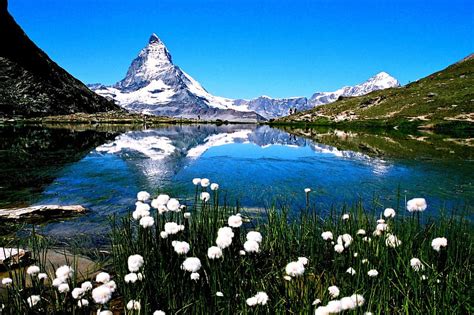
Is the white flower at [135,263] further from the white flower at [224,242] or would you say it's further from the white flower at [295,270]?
the white flower at [295,270]

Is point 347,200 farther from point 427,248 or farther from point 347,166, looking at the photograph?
point 347,166

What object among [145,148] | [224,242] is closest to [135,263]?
[224,242]

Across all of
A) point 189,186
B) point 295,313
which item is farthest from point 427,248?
point 189,186

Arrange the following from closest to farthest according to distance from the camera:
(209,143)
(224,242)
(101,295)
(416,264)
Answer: (101,295) < (224,242) < (416,264) < (209,143)

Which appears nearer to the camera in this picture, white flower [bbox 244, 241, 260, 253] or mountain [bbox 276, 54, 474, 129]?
white flower [bbox 244, 241, 260, 253]

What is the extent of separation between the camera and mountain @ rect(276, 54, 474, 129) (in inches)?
3984

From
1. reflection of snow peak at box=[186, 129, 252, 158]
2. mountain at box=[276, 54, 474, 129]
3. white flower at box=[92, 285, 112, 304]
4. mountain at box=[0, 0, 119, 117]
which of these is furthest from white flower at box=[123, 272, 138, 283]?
mountain at box=[0, 0, 119, 117]

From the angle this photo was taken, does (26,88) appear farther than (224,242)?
Yes

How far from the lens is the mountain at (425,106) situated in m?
101

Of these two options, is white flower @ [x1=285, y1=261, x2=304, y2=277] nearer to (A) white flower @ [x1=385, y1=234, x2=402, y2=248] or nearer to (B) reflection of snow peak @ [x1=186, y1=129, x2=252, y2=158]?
(A) white flower @ [x1=385, y1=234, x2=402, y2=248]

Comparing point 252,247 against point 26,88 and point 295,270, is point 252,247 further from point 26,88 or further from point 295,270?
point 26,88

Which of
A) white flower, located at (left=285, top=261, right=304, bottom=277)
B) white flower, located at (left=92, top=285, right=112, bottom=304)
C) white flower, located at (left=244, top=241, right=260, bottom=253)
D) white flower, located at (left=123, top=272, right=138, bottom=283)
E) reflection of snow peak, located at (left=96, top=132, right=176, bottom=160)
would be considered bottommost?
reflection of snow peak, located at (left=96, top=132, right=176, bottom=160)

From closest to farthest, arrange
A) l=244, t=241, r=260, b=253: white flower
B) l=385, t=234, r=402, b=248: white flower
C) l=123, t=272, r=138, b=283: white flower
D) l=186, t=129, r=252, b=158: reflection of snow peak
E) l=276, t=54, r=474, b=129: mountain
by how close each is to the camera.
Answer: l=123, t=272, r=138, b=283: white flower
l=244, t=241, r=260, b=253: white flower
l=385, t=234, r=402, b=248: white flower
l=186, t=129, r=252, b=158: reflection of snow peak
l=276, t=54, r=474, b=129: mountain

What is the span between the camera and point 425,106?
118 metres
